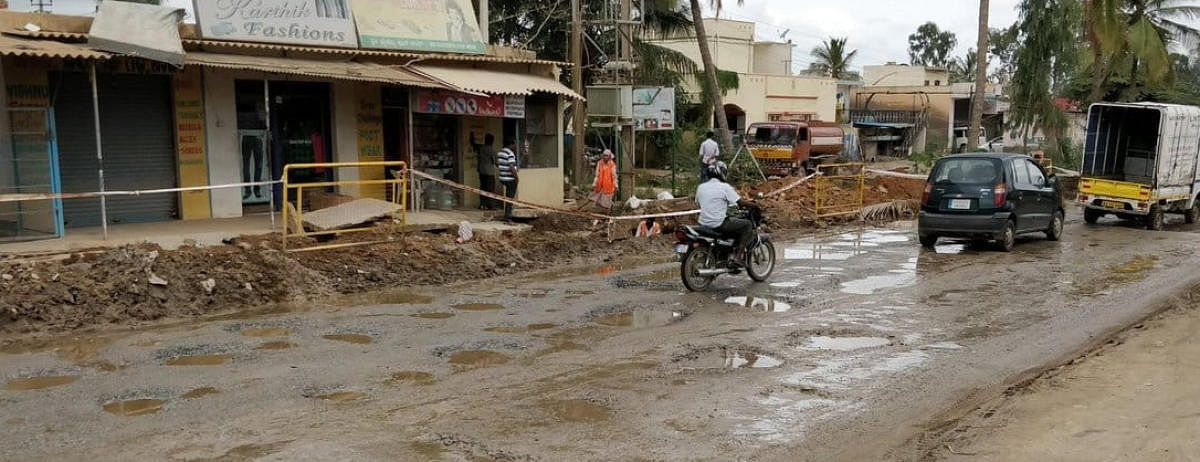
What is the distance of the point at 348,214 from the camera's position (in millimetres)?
12672

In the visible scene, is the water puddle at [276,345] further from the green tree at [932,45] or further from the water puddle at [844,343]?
the green tree at [932,45]

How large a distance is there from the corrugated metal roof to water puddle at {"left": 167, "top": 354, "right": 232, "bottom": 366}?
532 cm

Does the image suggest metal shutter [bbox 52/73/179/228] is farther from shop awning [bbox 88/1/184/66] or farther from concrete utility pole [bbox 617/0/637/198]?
concrete utility pole [bbox 617/0/637/198]

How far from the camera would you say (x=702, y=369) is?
759cm

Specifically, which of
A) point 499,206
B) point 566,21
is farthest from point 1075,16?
point 499,206

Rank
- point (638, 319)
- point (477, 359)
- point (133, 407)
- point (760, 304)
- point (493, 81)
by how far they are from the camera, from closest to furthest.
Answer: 1. point (133, 407)
2. point (477, 359)
3. point (638, 319)
4. point (760, 304)
5. point (493, 81)

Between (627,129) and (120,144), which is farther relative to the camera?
(627,129)

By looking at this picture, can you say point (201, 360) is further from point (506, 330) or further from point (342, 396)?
point (506, 330)

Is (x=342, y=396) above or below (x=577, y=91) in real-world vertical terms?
below

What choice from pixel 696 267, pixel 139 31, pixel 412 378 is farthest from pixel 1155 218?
pixel 139 31

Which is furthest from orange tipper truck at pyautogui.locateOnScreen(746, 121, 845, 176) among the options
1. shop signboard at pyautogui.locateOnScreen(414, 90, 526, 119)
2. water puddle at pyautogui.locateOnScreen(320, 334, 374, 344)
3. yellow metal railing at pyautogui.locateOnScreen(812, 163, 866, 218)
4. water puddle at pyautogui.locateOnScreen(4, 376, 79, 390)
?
water puddle at pyautogui.locateOnScreen(4, 376, 79, 390)

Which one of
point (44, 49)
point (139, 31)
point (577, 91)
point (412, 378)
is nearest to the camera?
point (412, 378)

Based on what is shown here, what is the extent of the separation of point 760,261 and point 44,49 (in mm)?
9089

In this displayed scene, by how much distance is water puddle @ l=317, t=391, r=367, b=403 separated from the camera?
6617mm
